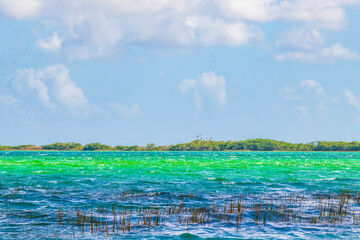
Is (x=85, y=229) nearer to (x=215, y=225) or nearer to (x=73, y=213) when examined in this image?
(x=73, y=213)

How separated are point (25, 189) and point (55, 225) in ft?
53.4

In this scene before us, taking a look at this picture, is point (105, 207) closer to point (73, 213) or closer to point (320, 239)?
point (73, 213)

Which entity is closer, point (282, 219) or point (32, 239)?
point (32, 239)

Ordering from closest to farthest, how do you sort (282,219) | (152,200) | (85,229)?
1. (85,229)
2. (282,219)
3. (152,200)

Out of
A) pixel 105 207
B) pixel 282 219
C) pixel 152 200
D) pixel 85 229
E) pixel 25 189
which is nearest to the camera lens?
pixel 85 229

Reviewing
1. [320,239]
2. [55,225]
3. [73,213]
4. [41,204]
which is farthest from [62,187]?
[320,239]

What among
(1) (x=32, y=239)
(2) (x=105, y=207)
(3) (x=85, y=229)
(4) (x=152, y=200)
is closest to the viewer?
(1) (x=32, y=239)

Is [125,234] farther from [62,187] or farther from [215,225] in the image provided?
[62,187]

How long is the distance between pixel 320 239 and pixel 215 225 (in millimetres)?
4928

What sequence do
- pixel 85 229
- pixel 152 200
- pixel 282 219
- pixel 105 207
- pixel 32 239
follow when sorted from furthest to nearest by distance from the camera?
pixel 152 200
pixel 105 207
pixel 282 219
pixel 85 229
pixel 32 239

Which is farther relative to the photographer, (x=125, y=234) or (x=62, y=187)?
(x=62, y=187)

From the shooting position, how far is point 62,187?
38.0 meters

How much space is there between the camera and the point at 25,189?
3612 cm

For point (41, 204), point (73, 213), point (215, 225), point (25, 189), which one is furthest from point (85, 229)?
point (25, 189)
